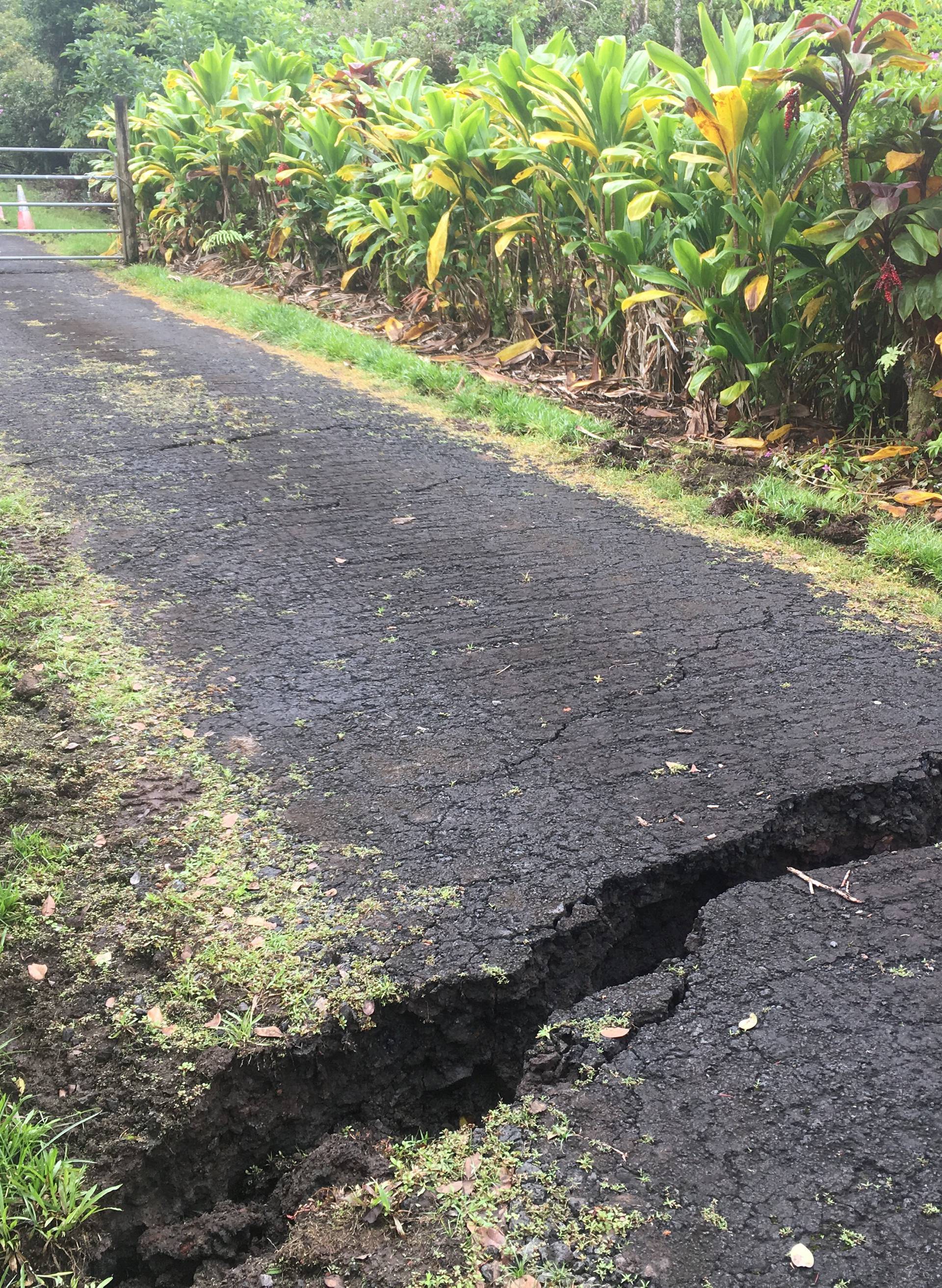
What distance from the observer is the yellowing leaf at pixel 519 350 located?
20.8ft

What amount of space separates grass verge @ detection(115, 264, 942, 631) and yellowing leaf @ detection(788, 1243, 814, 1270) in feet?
7.24

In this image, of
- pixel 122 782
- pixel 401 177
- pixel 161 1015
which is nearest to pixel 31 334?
pixel 401 177

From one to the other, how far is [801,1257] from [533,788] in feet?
3.74

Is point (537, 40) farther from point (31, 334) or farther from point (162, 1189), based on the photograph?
point (162, 1189)

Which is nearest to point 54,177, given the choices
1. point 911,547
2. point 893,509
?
point 893,509

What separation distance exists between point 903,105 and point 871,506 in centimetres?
162

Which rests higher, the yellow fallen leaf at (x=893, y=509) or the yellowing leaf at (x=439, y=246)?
the yellowing leaf at (x=439, y=246)

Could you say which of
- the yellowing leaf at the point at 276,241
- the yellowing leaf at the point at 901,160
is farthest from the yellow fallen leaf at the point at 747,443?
the yellowing leaf at the point at 276,241

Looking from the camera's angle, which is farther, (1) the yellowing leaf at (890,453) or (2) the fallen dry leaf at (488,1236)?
(1) the yellowing leaf at (890,453)

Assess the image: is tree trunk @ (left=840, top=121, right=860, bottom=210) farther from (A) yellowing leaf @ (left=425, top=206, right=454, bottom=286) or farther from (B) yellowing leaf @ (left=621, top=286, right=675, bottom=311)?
(A) yellowing leaf @ (left=425, top=206, right=454, bottom=286)

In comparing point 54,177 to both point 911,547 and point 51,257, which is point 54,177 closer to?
point 51,257

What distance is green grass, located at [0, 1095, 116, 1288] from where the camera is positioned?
140 centimetres

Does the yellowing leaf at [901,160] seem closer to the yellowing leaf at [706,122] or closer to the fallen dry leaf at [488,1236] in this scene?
the yellowing leaf at [706,122]

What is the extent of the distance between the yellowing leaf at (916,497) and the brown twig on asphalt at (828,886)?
2399 millimetres
